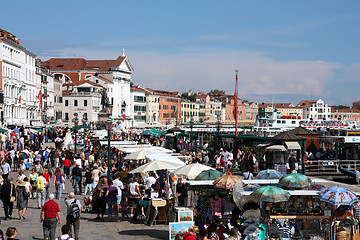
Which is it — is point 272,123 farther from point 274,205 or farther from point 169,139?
point 274,205

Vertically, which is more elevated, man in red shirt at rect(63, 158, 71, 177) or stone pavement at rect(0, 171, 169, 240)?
man in red shirt at rect(63, 158, 71, 177)

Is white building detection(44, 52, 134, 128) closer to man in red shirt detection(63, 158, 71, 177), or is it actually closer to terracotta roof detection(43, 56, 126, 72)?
terracotta roof detection(43, 56, 126, 72)

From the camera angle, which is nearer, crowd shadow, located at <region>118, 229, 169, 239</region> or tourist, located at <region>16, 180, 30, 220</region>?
crowd shadow, located at <region>118, 229, 169, 239</region>

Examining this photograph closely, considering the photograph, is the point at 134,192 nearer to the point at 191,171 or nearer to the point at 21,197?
the point at 191,171

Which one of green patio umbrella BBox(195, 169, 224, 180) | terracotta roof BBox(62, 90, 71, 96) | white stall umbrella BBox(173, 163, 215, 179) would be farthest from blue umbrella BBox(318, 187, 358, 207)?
terracotta roof BBox(62, 90, 71, 96)

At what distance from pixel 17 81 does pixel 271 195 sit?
61.6 meters

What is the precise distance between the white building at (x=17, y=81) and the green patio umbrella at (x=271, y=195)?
5352 centimetres

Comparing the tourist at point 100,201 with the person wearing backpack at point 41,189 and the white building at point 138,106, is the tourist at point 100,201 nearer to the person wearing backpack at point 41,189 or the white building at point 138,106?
the person wearing backpack at point 41,189

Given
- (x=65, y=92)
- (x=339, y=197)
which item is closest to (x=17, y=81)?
(x=65, y=92)

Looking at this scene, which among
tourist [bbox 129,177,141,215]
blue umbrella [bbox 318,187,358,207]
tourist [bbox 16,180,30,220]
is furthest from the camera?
tourist [bbox 129,177,141,215]

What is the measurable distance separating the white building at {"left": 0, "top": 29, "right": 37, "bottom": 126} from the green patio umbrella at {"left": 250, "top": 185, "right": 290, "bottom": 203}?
53515mm

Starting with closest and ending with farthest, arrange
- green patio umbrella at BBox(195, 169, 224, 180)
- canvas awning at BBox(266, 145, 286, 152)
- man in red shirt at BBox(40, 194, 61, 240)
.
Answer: man in red shirt at BBox(40, 194, 61, 240)
green patio umbrella at BBox(195, 169, 224, 180)
canvas awning at BBox(266, 145, 286, 152)

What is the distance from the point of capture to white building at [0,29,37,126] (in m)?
64.5

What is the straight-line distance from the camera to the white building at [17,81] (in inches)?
2539
